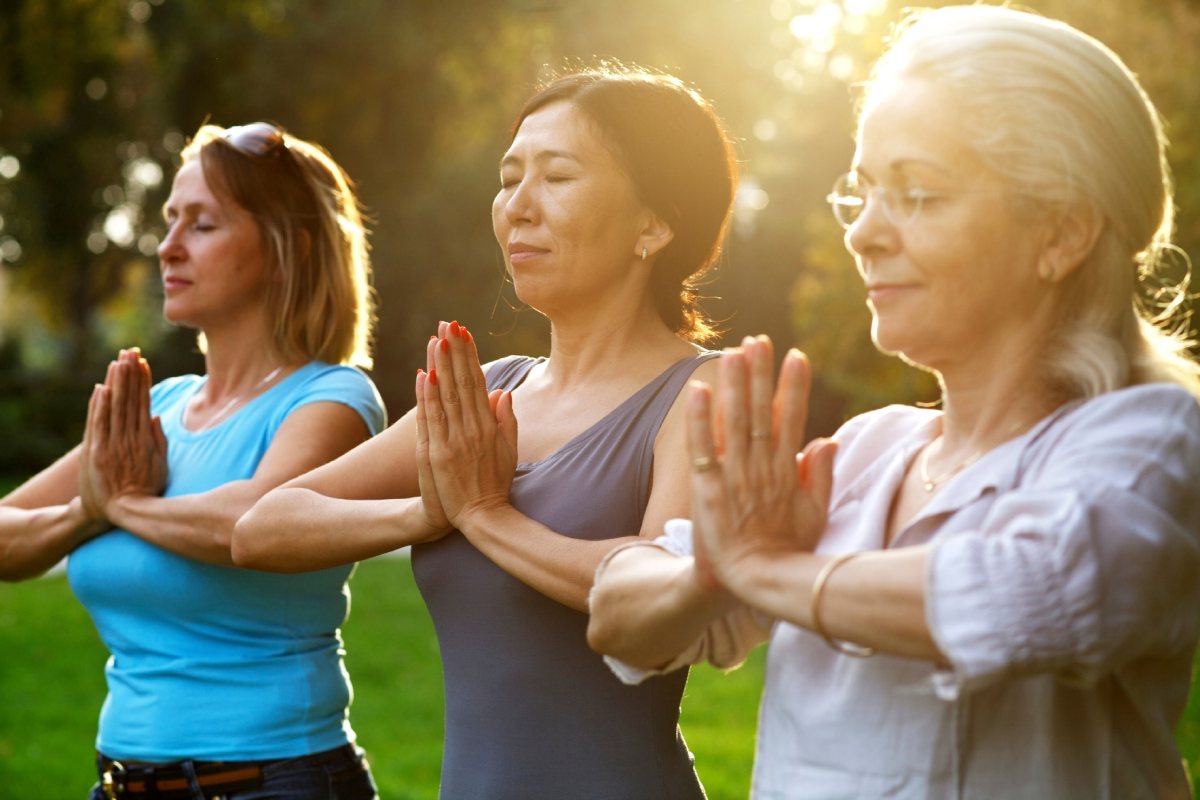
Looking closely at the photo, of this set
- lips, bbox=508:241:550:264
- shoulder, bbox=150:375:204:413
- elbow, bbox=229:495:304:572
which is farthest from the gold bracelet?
shoulder, bbox=150:375:204:413

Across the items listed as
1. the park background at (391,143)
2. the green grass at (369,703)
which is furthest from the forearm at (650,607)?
the park background at (391,143)

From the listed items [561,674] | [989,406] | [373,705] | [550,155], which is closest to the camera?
[989,406]

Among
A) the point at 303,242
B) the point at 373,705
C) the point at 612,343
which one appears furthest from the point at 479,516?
the point at 373,705

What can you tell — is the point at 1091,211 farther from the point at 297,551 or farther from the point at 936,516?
the point at 297,551

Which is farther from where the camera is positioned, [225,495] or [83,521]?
[83,521]

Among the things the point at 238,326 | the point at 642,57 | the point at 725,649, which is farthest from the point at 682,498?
the point at 642,57

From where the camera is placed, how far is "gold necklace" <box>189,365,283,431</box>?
3.53 meters

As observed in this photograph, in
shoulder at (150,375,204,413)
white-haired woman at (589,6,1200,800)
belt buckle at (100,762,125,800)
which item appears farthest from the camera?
shoulder at (150,375,204,413)

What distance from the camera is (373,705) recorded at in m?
8.17

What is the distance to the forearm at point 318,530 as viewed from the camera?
101 inches

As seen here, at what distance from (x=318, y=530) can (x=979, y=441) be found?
1347mm

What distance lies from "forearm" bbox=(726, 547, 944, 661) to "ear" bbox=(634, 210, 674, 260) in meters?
1.10

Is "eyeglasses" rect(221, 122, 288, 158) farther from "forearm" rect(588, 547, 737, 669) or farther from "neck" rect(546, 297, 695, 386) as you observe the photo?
"forearm" rect(588, 547, 737, 669)

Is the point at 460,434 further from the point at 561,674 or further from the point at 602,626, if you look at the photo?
the point at 602,626
